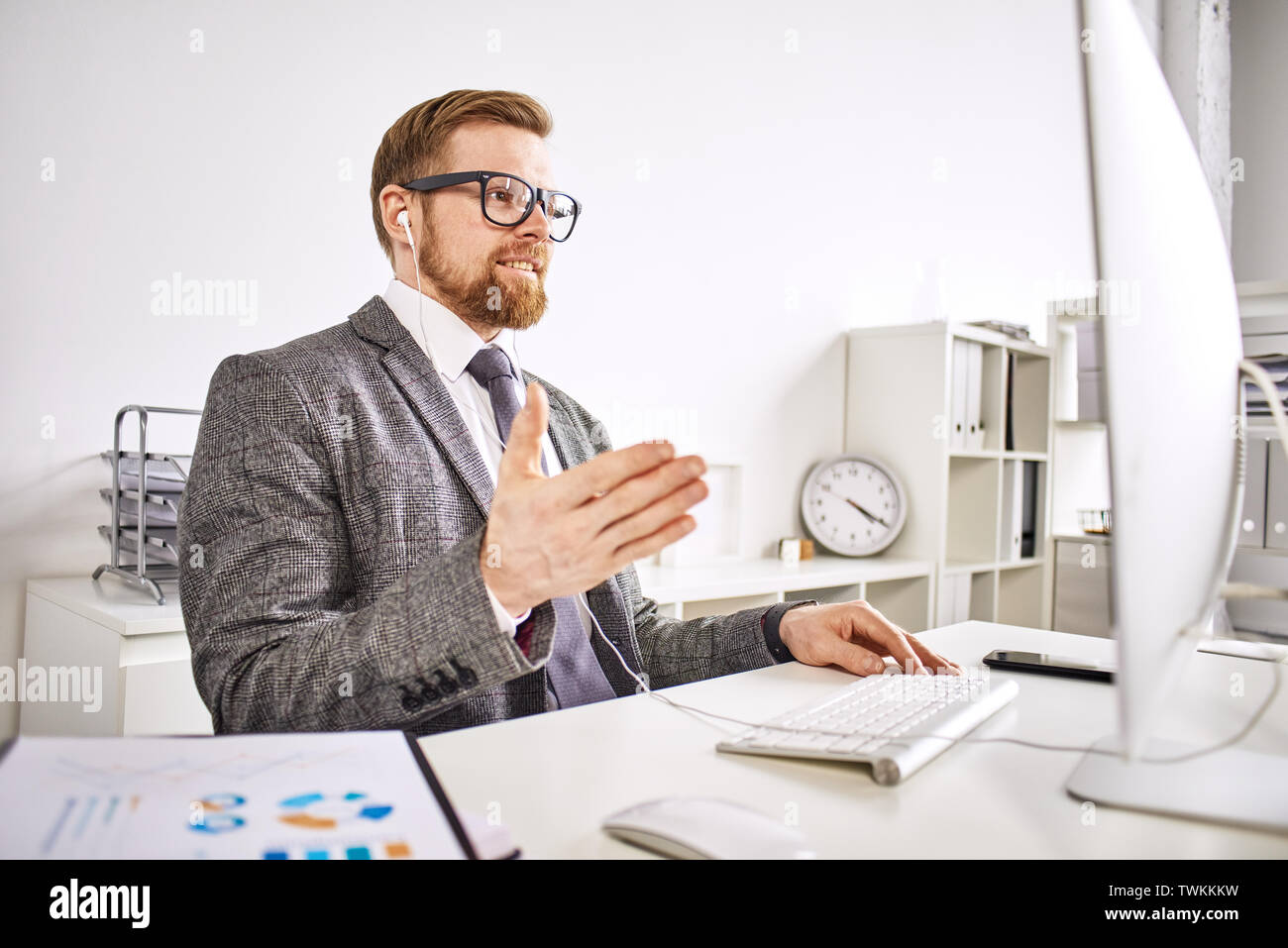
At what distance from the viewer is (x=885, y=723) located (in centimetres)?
82

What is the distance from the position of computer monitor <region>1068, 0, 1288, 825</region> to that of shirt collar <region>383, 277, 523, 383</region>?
86 centimetres

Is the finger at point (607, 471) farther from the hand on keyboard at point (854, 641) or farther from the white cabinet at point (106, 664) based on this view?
the white cabinet at point (106, 664)

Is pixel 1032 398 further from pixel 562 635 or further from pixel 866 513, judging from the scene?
pixel 562 635

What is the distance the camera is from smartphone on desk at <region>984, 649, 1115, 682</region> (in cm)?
111

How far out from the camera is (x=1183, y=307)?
0.57m

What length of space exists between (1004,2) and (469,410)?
3866mm

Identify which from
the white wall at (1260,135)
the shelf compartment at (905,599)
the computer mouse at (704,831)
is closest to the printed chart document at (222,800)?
the computer mouse at (704,831)

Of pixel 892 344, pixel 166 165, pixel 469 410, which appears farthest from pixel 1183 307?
pixel 892 344

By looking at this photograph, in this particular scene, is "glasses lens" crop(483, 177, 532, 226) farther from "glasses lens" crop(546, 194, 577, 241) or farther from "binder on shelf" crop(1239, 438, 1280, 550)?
"binder on shelf" crop(1239, 438, 1280, 550)

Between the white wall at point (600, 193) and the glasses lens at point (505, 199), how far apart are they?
86 cm

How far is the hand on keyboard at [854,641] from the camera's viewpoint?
109 cm
